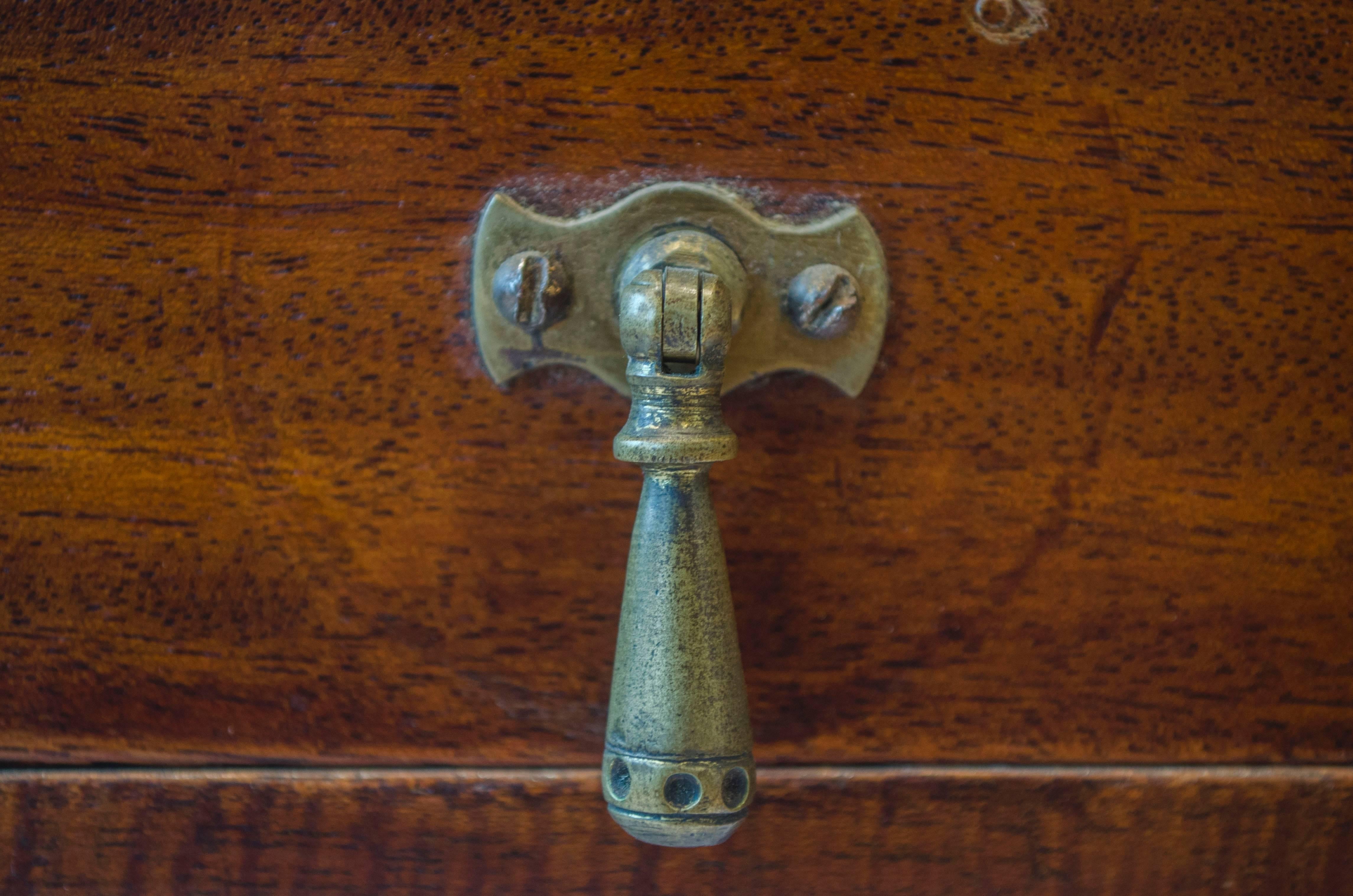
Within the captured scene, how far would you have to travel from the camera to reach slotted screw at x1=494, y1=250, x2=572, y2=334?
1.17ft

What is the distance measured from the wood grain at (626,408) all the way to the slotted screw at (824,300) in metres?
0.02

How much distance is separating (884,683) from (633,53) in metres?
0.25

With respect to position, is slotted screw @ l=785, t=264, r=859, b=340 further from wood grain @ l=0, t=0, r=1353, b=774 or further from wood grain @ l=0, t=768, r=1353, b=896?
wood grain @ l=0, t=768, r=1353, b=896

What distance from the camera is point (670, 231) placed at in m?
0.37

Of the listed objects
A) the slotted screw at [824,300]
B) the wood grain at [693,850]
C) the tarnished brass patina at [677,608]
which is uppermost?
the slotted screw at [824,300]

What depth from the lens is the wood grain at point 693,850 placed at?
15.7 inches

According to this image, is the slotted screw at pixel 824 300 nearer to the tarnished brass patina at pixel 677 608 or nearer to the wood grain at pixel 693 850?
the tarnished brass patina at pixel 677 608

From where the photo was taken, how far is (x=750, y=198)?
371mm

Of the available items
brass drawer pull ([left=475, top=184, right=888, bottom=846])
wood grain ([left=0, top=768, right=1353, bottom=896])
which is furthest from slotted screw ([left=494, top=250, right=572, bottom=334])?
wood grain ([left=0, top=768, right=1353, bottom=896])

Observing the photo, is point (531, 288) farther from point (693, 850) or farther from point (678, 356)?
point (693, 850)

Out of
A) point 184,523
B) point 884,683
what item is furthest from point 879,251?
point 184,523

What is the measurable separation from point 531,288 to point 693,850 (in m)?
0.22

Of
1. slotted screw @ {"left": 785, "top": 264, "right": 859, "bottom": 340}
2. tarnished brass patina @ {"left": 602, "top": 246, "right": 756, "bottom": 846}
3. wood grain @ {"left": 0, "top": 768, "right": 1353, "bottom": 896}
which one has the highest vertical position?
slotted screw @ {"left": 785, "top": 264, "right": 859, "bottom": 340}

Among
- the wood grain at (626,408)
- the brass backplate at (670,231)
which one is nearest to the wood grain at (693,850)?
the wood grain at (626,408)
